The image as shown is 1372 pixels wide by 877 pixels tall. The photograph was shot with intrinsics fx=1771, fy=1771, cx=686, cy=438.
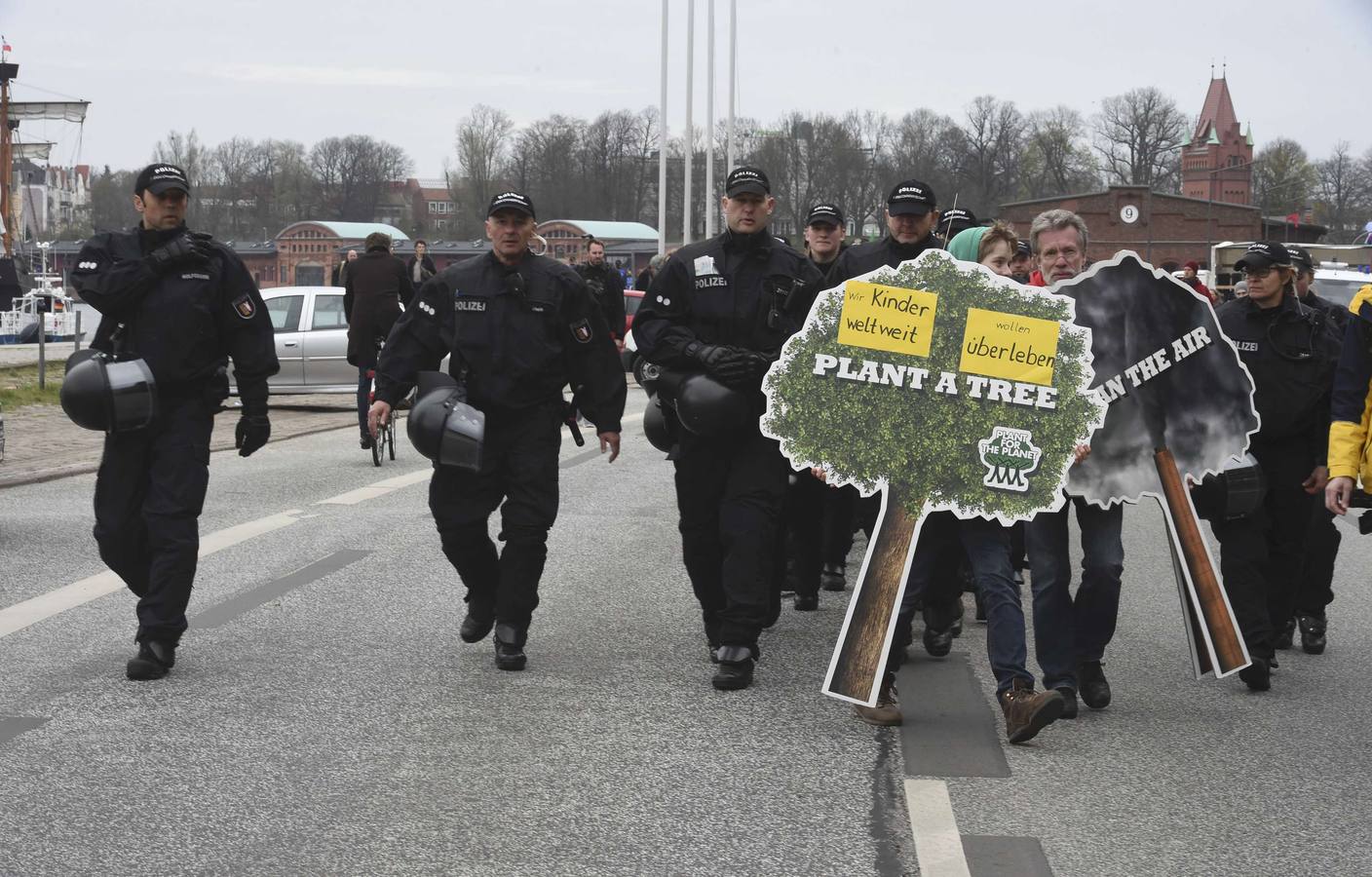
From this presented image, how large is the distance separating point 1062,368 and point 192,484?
3.24m

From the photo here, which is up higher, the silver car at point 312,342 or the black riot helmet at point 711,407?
the black riot helmet at point 711,407

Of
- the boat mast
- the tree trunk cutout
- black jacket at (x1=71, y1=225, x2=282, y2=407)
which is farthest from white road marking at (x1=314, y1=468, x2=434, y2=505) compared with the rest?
the boat mast

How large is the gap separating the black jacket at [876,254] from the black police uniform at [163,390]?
2284mm

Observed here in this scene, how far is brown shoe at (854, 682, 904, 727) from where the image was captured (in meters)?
6.03

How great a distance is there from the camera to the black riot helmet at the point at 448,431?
6.61 metres

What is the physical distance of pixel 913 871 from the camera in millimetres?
4426

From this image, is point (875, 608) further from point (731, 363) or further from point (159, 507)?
point (159, 507)

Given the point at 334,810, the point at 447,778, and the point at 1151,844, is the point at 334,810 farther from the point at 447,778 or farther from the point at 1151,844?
the point at 1151,844

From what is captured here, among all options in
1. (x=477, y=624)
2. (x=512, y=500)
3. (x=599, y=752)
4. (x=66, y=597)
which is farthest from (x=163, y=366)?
(x=599, y=752)

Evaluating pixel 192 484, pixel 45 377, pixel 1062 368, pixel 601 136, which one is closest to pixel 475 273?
pixel 192 484

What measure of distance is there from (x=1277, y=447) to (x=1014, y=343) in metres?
2.02

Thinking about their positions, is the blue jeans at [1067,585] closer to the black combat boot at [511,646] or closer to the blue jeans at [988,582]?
the blue jeans at [988,582]

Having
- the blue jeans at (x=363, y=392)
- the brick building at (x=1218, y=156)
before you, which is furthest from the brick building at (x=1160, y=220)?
the blue jeans at (x=363, y=392)

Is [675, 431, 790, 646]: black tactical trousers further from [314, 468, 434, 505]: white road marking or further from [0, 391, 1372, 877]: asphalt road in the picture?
[314, 468, 434, 505]: white road marking
